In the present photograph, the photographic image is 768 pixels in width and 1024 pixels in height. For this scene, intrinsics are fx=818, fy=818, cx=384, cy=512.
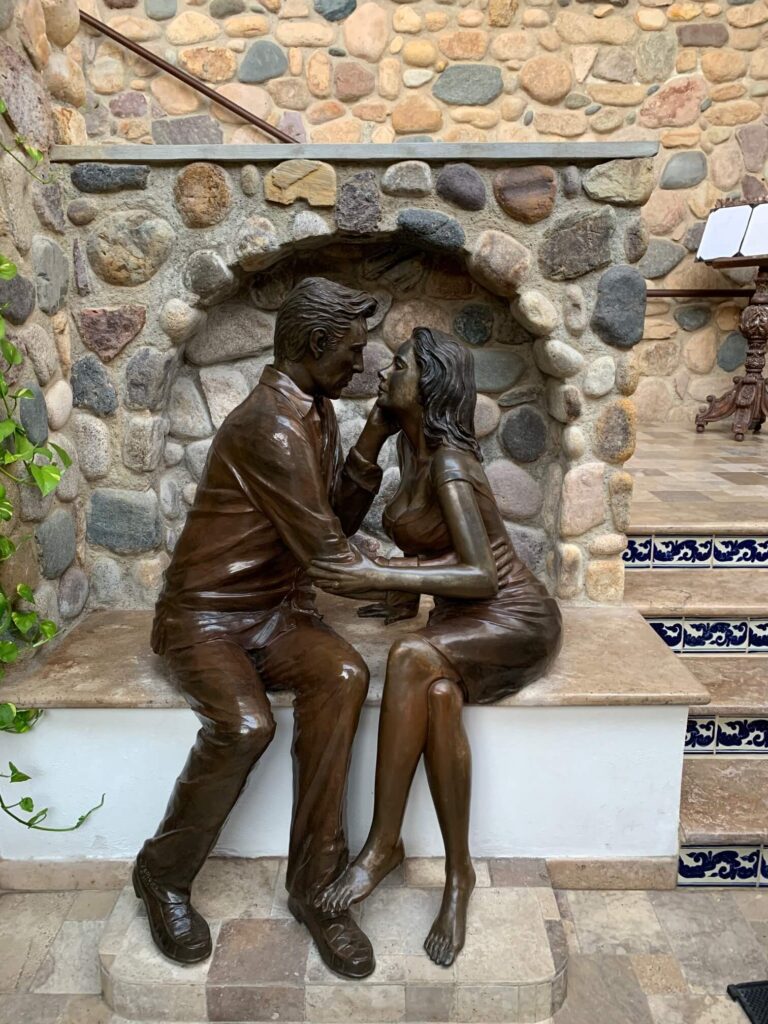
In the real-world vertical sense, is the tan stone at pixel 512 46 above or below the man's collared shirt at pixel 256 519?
above

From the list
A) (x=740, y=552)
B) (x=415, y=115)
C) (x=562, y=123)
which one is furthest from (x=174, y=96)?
(x=740, y=552)

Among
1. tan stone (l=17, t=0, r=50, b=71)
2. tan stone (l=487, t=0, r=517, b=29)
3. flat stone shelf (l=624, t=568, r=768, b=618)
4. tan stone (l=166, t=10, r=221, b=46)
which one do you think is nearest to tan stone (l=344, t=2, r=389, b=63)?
tan stone (l=487, t=0, r=517, b=29)

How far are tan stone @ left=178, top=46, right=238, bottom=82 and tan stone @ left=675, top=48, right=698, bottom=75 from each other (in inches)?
82.9

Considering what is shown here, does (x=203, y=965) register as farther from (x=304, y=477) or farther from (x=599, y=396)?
(x=599, y=396)

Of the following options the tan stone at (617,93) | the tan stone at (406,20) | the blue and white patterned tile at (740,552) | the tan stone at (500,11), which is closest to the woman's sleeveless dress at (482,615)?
the blue and white patterned tile at (740,552)

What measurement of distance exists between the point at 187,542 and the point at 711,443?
10.0 feet

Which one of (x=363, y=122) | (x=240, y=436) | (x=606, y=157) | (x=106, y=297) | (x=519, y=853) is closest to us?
(x=240, y=436)

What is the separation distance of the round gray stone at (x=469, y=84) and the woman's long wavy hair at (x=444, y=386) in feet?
8.53

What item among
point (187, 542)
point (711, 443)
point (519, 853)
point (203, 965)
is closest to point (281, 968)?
point (203, 965)

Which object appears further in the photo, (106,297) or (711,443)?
(711,443)

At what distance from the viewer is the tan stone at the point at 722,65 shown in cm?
396

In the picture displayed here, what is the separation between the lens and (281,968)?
145cm

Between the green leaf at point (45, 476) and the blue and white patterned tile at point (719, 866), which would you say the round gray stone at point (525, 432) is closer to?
the blue and white patterned tile at point (719, 866)

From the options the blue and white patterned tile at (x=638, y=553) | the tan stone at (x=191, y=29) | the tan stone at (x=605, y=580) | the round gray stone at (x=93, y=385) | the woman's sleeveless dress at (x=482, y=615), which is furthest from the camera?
the tan stone at (x=191, y=29)
